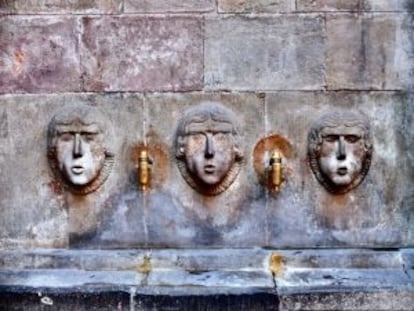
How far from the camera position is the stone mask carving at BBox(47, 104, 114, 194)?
5.59 meters

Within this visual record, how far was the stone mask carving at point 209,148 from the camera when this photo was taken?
18.2 feet

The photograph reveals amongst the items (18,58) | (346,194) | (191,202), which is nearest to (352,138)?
(346,194)

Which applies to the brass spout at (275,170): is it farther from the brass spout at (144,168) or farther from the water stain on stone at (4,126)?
the water stain on stone at (4,126)

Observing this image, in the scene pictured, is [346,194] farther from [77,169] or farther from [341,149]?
[77,169]

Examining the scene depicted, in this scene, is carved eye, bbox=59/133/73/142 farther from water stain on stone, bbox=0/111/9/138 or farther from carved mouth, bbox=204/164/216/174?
carved mouth, bbox=204/164/216/174

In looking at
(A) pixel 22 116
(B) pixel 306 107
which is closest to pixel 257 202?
(B) pixel 306 107

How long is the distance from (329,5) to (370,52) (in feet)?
1.47

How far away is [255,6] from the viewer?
18.7 feet

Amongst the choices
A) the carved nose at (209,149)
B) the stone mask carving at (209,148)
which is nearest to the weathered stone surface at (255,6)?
the stone mask carving at (209,148)

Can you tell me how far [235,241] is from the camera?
570cm

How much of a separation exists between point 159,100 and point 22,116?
1.00 m

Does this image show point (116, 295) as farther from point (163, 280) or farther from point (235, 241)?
point (235, 241)

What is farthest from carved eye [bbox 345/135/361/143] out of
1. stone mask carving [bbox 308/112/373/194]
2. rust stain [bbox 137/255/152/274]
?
rust stain [bbox 137/255/152/274]

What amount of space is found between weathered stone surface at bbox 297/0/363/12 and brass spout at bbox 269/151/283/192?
1072 mm
